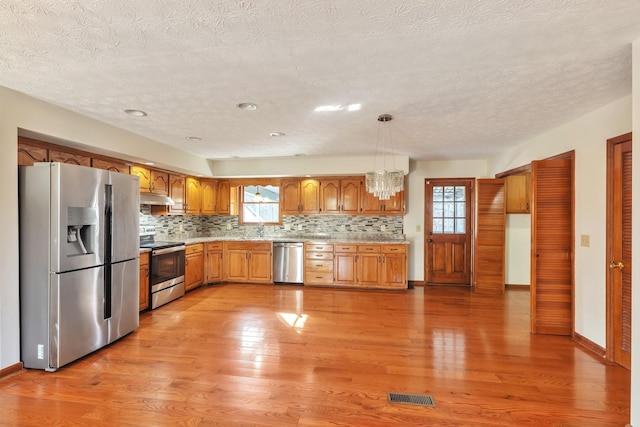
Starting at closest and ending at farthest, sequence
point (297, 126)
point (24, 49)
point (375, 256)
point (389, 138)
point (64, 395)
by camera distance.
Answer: point (24, 49), point (64, 395), point (297, 126), point (389, 138), point (375, 256)

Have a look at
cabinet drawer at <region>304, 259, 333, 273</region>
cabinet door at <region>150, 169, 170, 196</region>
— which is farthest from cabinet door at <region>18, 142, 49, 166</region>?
cabinet drawer at <region>304, 259, 333, 273</region>

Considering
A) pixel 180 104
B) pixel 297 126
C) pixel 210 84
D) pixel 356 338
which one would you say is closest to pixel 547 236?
pixel 356 338

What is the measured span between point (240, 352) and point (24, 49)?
2782mm

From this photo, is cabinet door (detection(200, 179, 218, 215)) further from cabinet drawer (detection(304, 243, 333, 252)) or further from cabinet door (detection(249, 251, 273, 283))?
cabinet drawer (detection(304, 243, 333, 252))

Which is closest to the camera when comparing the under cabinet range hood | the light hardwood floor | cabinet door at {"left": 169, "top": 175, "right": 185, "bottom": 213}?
the light hardwood floor

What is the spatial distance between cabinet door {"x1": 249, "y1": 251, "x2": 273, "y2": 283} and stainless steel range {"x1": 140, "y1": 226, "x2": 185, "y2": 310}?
1257 mm

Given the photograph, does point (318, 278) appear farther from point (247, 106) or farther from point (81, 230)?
point (81, 230)

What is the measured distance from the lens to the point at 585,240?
3.08 metres

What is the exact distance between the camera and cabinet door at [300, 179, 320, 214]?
5.82 metres

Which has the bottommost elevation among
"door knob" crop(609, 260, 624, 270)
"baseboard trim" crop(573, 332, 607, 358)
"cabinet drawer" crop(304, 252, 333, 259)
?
"baseboard trim" crop(573, 332, 607, 358)

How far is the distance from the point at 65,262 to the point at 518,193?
6432mm

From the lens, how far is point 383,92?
8.26 ft

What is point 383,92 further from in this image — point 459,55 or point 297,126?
point 297,126

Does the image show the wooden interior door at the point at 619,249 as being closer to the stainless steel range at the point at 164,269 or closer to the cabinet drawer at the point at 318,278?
the cabinet drawer at the point at 318,278
